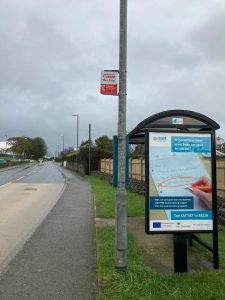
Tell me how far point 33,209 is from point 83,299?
10.7m

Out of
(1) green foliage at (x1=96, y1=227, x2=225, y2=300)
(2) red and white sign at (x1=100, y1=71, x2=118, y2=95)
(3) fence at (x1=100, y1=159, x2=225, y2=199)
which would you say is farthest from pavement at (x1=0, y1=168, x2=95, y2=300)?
(3) fence at (x1=100, y1=159, x2=225, y2=199)

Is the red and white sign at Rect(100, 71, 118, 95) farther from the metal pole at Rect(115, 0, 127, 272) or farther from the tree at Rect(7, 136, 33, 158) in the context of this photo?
the tree at Rect(7, 136, 33, 158)

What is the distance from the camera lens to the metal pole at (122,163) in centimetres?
654

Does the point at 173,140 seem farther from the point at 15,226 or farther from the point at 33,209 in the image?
the point at 33,209

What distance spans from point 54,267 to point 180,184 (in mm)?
2437

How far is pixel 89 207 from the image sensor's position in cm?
1689

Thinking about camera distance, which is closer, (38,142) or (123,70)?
(123,70)

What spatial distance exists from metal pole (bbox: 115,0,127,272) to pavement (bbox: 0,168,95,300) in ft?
1.88

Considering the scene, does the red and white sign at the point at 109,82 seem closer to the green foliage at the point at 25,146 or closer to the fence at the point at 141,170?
the fence at the point at 141,170

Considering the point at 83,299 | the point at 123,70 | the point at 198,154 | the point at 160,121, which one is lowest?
the point at 83,299

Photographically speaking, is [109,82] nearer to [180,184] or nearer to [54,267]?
[180,184]

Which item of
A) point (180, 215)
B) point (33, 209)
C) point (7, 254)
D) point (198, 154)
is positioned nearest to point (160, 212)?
point (180, 215)

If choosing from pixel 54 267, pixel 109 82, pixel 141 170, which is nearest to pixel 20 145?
pixel 141 170

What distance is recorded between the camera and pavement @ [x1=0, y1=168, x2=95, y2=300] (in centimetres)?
591
